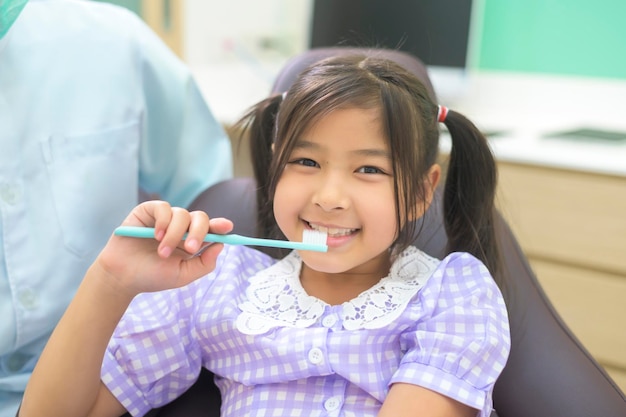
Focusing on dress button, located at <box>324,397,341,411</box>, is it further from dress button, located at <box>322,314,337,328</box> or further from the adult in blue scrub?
the adult in blue scrub

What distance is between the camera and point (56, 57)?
1.04 meters

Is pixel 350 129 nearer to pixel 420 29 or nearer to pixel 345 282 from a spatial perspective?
pixel 345 282

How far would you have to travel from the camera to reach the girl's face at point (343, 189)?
0.81 meters

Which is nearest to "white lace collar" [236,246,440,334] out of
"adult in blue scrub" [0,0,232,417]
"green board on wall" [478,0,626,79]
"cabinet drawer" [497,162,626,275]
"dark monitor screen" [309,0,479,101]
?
"adult in blue scrub" [0,0,232,417]

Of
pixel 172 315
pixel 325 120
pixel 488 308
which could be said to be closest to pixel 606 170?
pixel 488 308

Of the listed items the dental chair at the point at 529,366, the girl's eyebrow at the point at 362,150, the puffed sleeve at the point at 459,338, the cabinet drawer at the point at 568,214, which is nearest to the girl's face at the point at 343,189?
the girl's eyebrow at the point at 362,150

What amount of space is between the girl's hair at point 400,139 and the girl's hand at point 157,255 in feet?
0.48

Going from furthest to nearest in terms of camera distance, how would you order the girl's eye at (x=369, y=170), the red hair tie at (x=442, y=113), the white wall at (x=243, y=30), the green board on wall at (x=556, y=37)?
the white wall at (x=243, y=30) → the green board on wall at (x=556, y=37) → the red hair tie at (x=442, y=113) → the girl's eye at (x=369, y=170)

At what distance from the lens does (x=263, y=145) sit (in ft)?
3.37

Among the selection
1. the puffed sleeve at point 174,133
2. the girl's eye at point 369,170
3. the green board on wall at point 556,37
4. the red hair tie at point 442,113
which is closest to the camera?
the girl's eye at point 369,170

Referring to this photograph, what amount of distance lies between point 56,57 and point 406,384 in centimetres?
68

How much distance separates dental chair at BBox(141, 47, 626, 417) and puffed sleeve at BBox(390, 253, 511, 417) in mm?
146

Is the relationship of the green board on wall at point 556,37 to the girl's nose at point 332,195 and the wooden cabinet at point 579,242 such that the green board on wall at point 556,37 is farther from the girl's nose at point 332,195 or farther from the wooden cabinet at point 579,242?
the girl's nose at point 332,195

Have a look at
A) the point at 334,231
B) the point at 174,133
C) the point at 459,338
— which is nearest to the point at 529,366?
the point at 459,338
